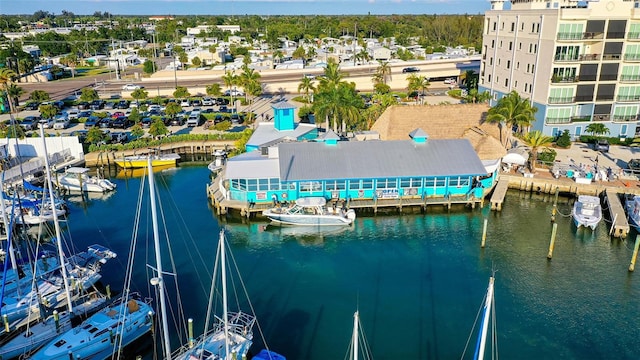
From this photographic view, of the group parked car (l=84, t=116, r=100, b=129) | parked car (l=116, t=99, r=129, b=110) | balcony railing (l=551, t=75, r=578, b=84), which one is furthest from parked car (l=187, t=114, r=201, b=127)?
balcony railing (l=551, t=75, r=578, b=84)

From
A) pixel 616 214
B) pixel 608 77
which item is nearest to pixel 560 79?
pixel 608 77

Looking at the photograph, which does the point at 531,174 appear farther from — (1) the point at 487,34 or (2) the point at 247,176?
(1) the point at 487,34

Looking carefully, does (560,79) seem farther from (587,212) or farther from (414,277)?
(414,277)

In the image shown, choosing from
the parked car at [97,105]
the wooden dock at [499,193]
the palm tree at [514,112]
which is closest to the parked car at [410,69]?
the palm tree at [514,112]

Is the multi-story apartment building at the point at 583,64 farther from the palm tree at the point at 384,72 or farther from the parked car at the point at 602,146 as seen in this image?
the palm tree at the point at 384,72

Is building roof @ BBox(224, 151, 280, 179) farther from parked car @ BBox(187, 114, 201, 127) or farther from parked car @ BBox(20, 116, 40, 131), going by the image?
parked car @ BBox(20, 116, 40, 131)

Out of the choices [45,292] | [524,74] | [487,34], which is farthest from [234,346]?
[487,34]
